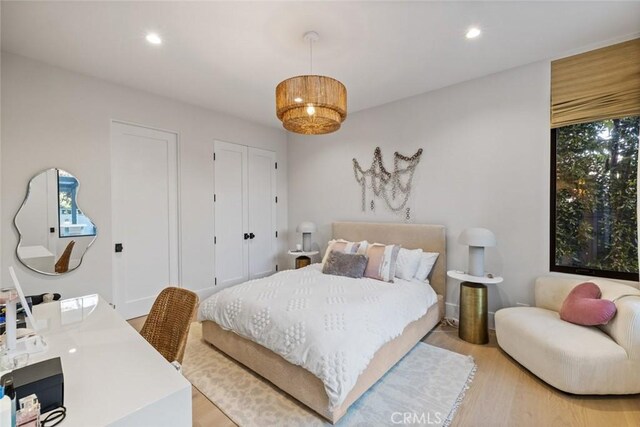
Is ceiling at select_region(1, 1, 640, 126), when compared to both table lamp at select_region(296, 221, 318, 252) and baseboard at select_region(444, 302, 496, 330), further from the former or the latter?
baseboard at select_region(444, 302, 496, 330)

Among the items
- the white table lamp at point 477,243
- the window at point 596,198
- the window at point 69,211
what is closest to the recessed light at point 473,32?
the window at point 596,198

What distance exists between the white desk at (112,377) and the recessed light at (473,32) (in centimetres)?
308

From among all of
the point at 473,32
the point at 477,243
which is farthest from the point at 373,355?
the point at 473,32

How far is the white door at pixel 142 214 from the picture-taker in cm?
336

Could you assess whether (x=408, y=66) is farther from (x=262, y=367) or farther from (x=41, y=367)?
(x=41, y=367)

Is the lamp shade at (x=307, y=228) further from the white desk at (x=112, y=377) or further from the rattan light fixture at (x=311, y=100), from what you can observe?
the white desk at (x=112, y=377)

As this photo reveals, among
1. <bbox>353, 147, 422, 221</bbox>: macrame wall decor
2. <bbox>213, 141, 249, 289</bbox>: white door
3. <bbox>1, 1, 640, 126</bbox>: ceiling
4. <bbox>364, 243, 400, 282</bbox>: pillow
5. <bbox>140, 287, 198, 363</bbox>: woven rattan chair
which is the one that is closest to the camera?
<bbox>140, 287, 198, 363</bbox>: woven rattan chair

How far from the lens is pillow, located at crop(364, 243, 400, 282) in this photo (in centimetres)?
317

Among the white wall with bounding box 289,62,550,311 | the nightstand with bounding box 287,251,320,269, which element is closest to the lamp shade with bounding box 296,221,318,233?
the nightstand with bounding box 287,251,320,269

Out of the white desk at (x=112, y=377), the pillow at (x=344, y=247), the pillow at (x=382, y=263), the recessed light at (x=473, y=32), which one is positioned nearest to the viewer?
the white desk at (x=112, y=377)

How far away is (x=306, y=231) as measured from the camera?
460 cm

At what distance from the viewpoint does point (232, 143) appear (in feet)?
14.7

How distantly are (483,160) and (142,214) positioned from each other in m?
4.23

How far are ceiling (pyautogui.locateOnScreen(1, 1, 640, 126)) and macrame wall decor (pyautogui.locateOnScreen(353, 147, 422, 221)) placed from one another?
1.02m
